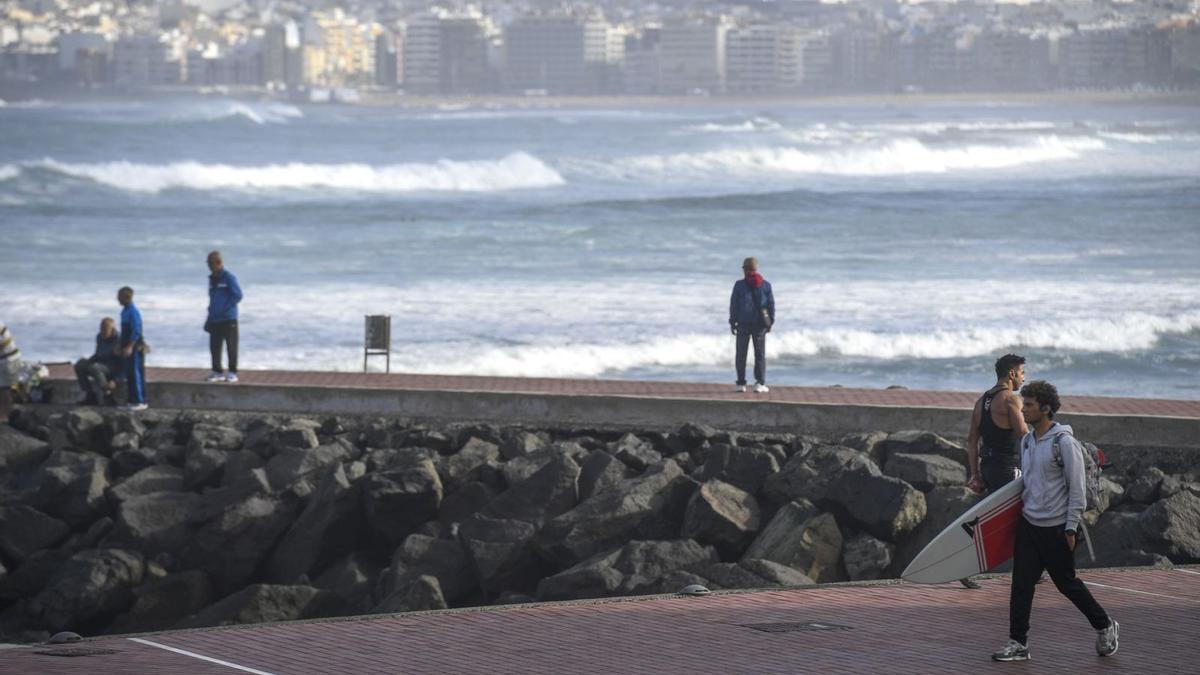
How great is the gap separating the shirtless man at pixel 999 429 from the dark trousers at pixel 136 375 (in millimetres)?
8355

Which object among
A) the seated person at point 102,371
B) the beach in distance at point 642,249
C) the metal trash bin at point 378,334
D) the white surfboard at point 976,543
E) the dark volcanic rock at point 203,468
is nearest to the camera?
the white surfboard at point 976,543

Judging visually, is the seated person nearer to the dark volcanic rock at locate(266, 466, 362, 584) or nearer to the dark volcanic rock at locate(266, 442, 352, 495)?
the dark volcanic rock at locate(266, 442, 352, 495)

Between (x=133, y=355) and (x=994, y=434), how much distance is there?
850 centimetres

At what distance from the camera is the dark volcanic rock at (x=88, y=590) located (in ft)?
38.7

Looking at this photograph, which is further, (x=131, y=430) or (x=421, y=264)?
(x=421, y=264)

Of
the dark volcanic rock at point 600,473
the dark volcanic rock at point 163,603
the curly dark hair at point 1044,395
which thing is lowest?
the dark volcanic rock at point 163,603

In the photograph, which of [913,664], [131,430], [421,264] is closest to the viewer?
[913,664]

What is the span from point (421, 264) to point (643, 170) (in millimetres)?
34763

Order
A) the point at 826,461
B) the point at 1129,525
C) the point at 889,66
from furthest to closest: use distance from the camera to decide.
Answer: the point at 889,66 → the point at 826,461 → the point at 1129,525

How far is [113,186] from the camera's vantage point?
197 ft

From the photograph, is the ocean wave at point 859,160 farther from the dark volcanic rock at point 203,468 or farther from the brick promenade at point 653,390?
the dark volcanic rock at point 203,468

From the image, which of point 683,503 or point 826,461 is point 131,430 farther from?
point 826,461

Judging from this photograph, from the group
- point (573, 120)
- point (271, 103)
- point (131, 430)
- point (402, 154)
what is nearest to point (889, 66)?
point (573, 120)

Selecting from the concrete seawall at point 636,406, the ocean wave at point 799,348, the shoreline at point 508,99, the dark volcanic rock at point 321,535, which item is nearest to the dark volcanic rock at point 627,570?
the dark volcanic rock at point 321,535
